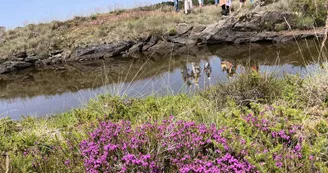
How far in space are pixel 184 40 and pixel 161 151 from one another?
21.0 metres

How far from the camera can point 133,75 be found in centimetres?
1488

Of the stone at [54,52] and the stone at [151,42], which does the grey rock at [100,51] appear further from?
the stone at [54,52]

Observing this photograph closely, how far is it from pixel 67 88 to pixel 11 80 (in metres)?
6.82

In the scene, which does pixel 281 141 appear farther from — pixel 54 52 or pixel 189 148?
pixel 54 52

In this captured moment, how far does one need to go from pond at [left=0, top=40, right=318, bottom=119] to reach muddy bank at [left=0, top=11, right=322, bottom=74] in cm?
153

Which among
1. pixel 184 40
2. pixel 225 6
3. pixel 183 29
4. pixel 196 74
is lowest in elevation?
pixel 196 74

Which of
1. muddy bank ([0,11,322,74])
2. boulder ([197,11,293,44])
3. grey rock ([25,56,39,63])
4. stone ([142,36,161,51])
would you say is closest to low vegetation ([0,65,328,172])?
muddy bank ([0,11,322,74])

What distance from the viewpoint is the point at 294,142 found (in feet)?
9.61

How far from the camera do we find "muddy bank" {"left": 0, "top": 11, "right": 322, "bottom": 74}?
2078 centimetres

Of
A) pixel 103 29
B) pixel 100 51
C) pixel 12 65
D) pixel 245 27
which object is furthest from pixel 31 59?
pixel 245 27

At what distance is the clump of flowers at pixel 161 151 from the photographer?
2.51m

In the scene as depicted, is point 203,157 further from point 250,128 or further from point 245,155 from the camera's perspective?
point 250,128

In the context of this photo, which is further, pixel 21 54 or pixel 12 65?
pixel 21 54

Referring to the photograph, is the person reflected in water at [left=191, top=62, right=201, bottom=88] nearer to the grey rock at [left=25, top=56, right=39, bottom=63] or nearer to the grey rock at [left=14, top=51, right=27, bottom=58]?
the grey rock at [left=25, top=56, right=39, bottom=63]
